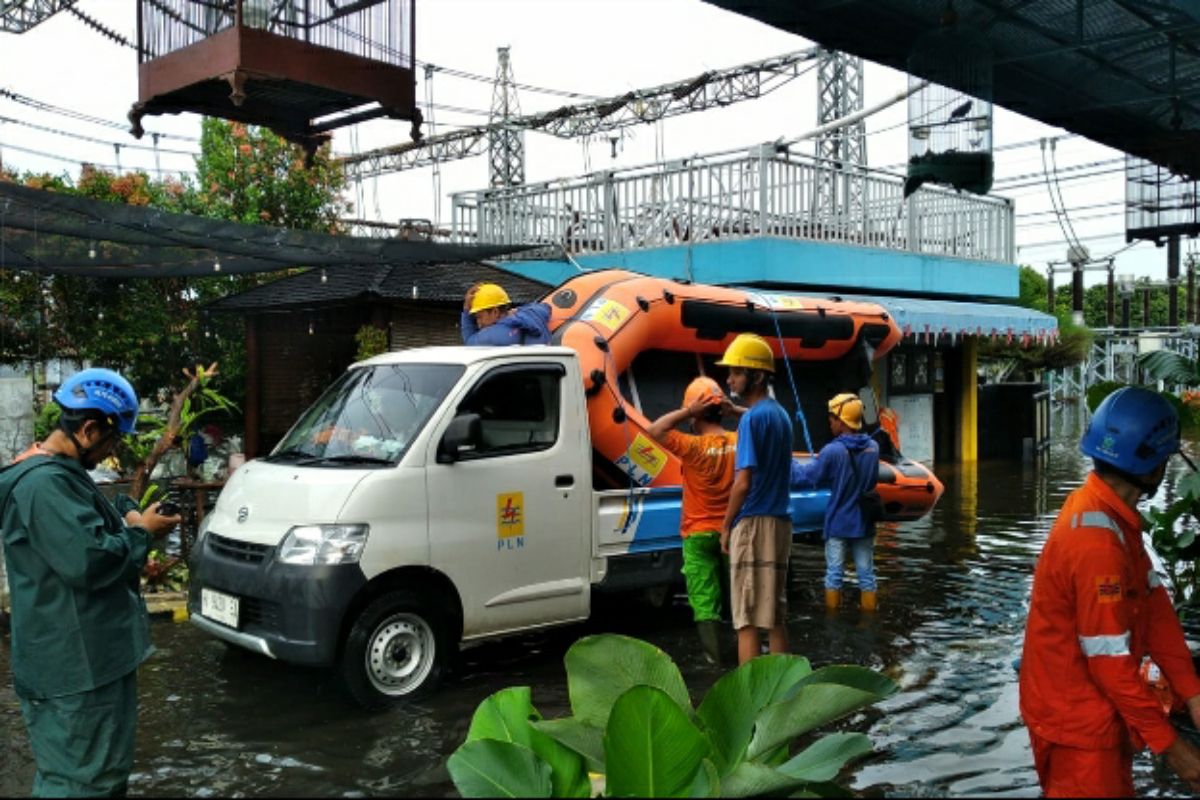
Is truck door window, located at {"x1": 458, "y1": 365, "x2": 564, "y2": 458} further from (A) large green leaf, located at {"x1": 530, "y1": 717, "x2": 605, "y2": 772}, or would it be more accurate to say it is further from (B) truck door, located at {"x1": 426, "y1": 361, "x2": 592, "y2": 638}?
(A) large green leaf, located at {"x1": 530, "y1": 717, "x2": 605, "y2": 772}

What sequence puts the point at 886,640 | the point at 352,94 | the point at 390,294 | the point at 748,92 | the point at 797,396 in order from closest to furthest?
the point at 352,94
the point at 886,640
the point at 797,396
the point at 390,294
the point at 748,92

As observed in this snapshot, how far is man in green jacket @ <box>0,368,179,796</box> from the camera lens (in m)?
3.47

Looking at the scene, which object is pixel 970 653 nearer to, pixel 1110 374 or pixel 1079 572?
pixel 1079 572

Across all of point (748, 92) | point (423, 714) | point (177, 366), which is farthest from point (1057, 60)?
point (748, 92)

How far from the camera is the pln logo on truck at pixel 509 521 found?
646cm

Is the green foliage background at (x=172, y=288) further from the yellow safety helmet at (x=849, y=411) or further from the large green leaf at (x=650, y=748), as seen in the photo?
the large green leaf at (x=650, y=748)

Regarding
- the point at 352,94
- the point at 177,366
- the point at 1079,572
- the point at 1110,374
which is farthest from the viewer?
the point at 1110,374

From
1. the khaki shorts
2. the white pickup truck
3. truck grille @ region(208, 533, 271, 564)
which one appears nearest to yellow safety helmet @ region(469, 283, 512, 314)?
the white pickup truck

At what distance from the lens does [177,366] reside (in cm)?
1330

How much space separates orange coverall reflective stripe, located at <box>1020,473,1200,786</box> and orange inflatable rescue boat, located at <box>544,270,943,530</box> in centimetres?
446

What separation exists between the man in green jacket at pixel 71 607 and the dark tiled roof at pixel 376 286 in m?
8.22

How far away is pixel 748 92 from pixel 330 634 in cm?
2415

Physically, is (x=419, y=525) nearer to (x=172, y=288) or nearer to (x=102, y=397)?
(x=102, y=397)

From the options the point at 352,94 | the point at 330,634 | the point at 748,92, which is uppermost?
the point at 748,92
